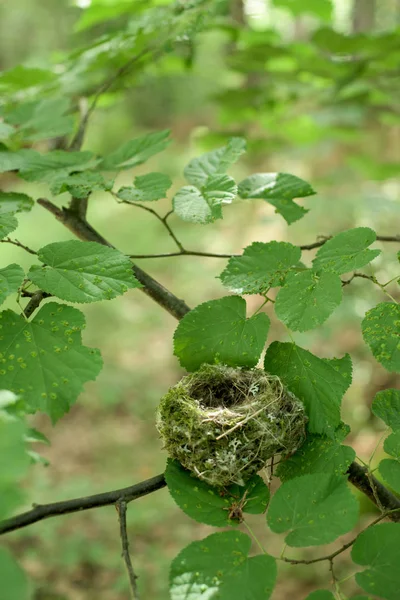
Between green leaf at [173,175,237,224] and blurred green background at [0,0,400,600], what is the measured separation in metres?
1.07

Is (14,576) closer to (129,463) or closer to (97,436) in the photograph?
(129,463)

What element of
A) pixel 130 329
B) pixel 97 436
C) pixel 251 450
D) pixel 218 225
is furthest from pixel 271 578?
pixel 218 225

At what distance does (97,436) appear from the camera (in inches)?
194

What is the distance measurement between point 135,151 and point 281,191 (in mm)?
378

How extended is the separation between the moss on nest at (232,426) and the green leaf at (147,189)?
0.39 metres

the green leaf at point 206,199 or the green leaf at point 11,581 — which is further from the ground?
the green leaf at point 206,199

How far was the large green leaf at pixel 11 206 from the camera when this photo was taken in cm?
96

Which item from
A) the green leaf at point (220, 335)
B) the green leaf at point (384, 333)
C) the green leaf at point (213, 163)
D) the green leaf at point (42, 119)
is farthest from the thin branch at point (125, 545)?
the green leaf at point (42, 119)

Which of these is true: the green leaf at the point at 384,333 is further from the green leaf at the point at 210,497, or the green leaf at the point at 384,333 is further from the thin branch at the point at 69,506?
the thin branch at the point at 69,506

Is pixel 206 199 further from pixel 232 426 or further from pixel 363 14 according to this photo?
pixel 363 14

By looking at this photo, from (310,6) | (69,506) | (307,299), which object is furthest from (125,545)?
→ (310,6)

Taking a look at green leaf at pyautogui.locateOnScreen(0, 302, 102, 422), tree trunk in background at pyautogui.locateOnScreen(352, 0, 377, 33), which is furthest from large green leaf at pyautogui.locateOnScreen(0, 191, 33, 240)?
tree trunk in background at pyautogui.locateOnScreen(352, 0, 377, 33)

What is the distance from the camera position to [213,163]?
1.27 metres

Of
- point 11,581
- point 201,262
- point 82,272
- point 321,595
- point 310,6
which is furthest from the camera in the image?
point 201,262
